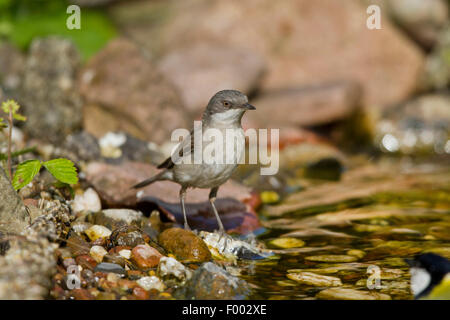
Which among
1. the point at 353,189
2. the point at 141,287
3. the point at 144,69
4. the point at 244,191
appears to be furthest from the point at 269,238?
the point at 144,69

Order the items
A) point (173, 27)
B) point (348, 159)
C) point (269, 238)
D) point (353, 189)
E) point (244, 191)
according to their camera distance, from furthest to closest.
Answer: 1. point (173, 27)
2. point (348, 159)
3. point (353, 189)
4. point (244, 191)
5. point (269, 238)

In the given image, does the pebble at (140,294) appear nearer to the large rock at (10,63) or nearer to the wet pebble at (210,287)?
the wet pebble at (210,287)

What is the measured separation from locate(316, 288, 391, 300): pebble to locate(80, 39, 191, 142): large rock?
591 centimetres

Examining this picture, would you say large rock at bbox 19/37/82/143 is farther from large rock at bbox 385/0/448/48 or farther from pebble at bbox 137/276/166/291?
large rock at bbox 385/0/448/48

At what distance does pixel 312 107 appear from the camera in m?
12.4

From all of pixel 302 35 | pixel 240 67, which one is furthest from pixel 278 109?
pixel 302 35

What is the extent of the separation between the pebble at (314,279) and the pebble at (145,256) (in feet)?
3.95

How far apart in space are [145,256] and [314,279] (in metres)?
1.51

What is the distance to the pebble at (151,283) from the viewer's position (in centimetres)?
492

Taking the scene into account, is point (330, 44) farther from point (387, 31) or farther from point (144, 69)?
point (144, 69)

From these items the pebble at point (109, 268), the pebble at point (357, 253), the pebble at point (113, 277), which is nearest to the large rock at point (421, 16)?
the pebble at point (357, 253)
